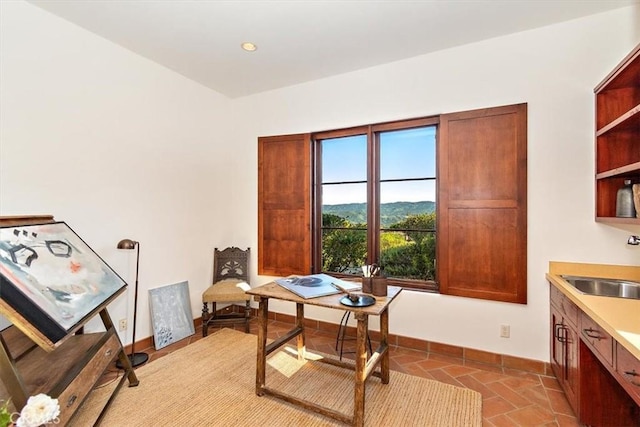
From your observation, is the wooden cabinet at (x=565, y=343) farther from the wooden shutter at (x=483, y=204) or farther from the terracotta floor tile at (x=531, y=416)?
the wooden shutter at (x=483, y=204)

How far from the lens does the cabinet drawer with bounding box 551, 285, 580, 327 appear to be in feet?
6.63

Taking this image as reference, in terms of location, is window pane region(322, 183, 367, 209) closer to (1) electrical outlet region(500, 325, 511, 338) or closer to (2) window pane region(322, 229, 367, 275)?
(2) window pane region(322, 229, 367, 275)

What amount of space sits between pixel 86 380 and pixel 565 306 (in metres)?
3.24

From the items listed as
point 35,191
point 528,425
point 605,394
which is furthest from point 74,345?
point 605,394

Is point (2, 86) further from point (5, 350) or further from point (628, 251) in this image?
point (628, 251)

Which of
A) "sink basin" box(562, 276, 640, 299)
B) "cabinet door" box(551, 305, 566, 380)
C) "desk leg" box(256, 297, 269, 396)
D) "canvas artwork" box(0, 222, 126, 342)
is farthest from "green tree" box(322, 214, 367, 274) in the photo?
"canvas artwork" box(0, 222, 126, 342)

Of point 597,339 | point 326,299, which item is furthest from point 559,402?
point 326,299

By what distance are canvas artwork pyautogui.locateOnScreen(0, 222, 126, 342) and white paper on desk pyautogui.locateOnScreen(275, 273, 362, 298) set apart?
1.26 meters

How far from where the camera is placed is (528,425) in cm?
203

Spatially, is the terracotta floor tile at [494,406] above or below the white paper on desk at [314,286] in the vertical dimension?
below

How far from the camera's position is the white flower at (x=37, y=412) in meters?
0.94

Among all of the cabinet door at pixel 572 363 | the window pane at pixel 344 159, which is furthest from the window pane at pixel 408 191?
the cabinet door at pixel 572 363

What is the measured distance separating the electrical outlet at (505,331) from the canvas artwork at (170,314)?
10.5ft

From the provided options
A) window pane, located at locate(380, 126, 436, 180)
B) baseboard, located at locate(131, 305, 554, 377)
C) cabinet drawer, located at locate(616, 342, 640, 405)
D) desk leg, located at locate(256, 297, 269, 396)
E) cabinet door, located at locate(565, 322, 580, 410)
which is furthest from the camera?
window pane, located at locate(380, 126, 436, 180)
